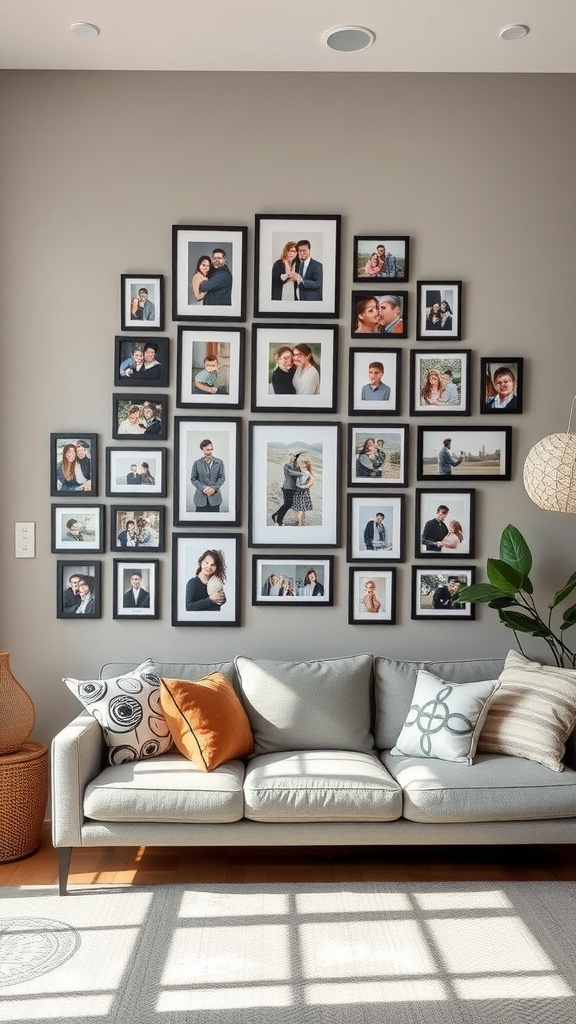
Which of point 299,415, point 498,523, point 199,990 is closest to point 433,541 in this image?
point 498,523

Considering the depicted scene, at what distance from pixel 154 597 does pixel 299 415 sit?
1.04 meters

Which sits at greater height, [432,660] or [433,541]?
[433,541]

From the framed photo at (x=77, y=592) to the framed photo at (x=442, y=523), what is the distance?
145cm

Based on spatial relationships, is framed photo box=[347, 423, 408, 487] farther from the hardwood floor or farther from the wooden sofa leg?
the wooden sofa leg

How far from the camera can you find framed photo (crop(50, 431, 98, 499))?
382 cm

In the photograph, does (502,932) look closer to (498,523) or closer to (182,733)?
(182,733)

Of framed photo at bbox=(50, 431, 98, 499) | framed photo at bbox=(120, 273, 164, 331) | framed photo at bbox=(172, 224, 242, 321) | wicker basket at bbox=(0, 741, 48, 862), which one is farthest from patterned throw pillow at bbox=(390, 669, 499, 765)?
framed photo at bbox=(120, 273, 164, 331)

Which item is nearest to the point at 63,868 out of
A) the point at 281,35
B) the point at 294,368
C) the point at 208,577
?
the point at 208,577

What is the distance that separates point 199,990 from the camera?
241cm

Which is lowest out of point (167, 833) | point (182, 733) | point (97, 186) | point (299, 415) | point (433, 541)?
point (167, 833)

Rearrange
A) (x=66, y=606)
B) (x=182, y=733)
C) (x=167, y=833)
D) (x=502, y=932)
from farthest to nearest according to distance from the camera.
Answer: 1. (x=66, y=606)
2. (x=182, y=733)
3. (x=167, y=833)
4. (x=502, y=932)

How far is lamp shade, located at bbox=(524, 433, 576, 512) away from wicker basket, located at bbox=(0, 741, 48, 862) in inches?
89.2

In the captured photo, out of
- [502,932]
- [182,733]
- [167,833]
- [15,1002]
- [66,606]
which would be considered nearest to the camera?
[15,1002]

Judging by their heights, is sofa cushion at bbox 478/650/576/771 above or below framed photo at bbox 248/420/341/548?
below
